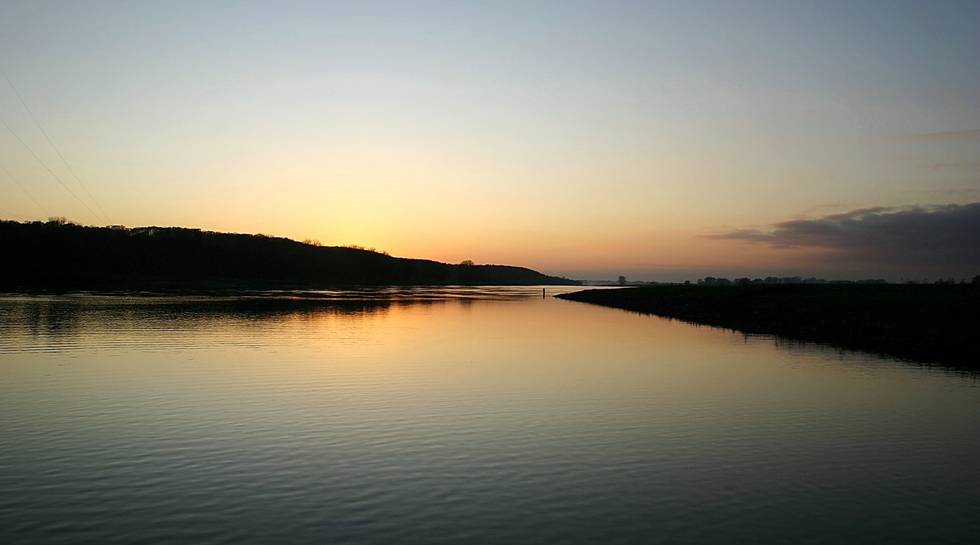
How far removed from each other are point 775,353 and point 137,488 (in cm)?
2542

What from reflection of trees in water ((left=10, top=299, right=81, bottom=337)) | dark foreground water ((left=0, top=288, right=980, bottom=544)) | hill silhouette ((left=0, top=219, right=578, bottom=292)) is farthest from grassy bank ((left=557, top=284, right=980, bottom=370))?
hill silhouette ((left=0, top=219, right=578, bottom=292))

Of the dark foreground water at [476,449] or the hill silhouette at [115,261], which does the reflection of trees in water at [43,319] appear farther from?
the hill silhouette at [115,261]

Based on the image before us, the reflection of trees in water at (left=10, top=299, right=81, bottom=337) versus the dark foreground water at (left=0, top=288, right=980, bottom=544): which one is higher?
the reflection of trees in water at (left=10, top=299, right=81, bottom=337)

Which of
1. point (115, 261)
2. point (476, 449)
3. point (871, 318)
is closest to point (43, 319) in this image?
point (476, 449)

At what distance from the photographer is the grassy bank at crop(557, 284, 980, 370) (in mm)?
29531

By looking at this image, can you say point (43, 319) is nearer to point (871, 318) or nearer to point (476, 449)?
point (476, 449)

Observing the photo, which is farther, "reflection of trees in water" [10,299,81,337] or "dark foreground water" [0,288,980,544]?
"reflection of trees in water" [10,299,81,337]

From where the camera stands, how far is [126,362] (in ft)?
73.2

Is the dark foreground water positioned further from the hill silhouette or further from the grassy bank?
the hill silhouette

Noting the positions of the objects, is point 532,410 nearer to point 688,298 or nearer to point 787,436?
point 787,436

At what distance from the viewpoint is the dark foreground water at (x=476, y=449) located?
8445 millimetres

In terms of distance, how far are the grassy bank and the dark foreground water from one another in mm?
6706

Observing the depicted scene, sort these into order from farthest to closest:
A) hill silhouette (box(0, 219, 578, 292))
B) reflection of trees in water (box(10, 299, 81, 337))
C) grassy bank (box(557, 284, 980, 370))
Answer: hill silhouette (box(0, 219, 578, 292))
reflection of trees in water (box(10, 299, 81, 337))
grassy bank (box(557, 284, 980, 370))

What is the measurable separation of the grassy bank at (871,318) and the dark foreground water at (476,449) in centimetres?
671
